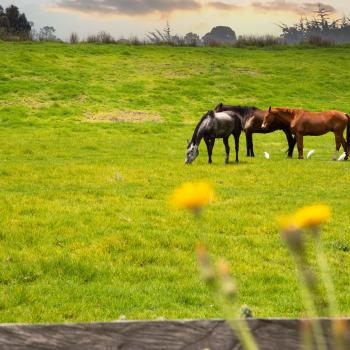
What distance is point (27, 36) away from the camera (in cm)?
6650

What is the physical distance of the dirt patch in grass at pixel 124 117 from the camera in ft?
120

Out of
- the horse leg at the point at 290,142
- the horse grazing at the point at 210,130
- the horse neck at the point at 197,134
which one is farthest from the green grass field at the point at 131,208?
the horse neck at the point at 197,134

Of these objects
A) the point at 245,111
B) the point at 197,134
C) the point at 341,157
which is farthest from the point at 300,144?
the point at 197,134

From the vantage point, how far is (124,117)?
123 feet

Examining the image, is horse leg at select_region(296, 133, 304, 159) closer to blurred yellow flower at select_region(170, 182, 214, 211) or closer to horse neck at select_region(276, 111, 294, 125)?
horse neck at select_region(276, 111, 294, 125)

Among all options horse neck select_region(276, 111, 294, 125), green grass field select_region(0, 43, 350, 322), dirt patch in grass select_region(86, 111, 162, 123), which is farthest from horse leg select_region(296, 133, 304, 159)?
dirt patch in grass select_region(86, 111, 162, 123)

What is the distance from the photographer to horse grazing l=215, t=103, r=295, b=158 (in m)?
24.9

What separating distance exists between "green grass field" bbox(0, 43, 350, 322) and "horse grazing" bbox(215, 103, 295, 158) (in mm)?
1082

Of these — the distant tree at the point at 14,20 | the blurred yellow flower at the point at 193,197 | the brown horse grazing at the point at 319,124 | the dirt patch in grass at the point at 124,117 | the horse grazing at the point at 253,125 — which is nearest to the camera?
the blurred yellow flower at the point at 193,197

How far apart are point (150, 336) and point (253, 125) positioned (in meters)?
23.8

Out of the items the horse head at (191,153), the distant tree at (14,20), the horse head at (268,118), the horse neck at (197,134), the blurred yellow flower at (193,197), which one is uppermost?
the distant tree at (14,20)

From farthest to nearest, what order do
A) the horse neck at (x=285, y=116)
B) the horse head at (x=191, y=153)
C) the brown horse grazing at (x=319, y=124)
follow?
the horse neck at (x=285, y=116) < the brown horse grazing at (x=319, y=124) < the horse head at (x=191, y=153)

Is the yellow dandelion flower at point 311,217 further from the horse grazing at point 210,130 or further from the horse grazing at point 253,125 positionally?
the horse grazing at point 253,125

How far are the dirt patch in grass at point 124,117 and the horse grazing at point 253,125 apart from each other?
39.1 ft
